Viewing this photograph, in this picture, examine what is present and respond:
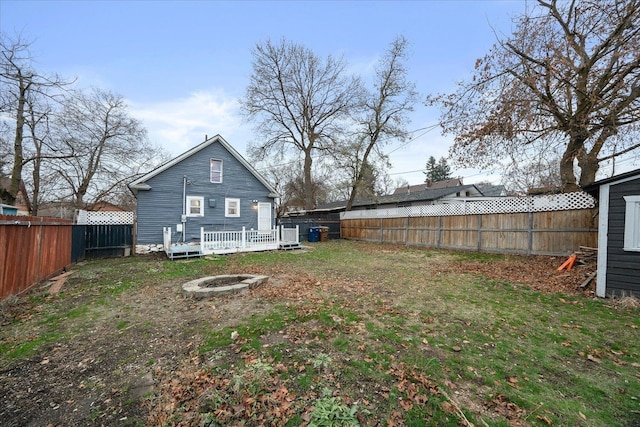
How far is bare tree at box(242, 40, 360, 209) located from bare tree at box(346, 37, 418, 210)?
220 cm

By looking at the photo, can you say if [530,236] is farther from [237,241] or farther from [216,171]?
[216,171]

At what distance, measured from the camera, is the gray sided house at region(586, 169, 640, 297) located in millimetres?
5297

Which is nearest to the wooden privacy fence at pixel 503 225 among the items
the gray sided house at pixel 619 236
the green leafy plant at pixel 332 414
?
the gray sided house at pixel 619 236

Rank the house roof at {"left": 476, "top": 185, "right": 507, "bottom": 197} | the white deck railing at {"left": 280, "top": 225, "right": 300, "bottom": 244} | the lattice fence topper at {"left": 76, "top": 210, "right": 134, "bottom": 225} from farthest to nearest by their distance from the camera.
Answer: the house roof at {"left": 476, "top": 185, "right": 507, "bottom": 197} < the white deck railing at {"left": 280, "top": 225, "right": 300, "bottom": 244} < the lattice fence topper at {"left": 76, "top": 210, "right": 134, "bottom": 225}

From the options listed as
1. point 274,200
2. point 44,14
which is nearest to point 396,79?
point 274,200

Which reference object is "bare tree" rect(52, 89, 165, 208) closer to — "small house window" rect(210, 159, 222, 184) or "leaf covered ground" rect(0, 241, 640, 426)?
"small house window" rect(210, 159, 222, 184)

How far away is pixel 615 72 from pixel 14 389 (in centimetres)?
1360

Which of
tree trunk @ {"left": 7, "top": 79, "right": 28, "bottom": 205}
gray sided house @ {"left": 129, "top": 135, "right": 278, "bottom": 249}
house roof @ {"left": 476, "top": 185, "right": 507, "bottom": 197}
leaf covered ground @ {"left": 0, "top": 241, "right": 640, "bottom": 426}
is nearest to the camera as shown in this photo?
leaf covered ground @ {"left": 0, "top": 241, "right": 640, "bottom": 426}

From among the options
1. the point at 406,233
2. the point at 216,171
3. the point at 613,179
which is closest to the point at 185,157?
the point at 216,171

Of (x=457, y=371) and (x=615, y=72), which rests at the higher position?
(x=615, y=72)

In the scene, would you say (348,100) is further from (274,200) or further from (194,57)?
(194,57)

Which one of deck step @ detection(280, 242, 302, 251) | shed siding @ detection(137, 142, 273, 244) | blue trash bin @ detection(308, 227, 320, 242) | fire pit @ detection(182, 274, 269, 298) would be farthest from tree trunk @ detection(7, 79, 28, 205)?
blue trash bin @ detection(308, 227, 320, 242)

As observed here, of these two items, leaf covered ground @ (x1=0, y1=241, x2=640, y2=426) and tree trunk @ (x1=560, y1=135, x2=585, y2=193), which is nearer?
leaf covered ground @ (x1=0, y1=241, x2=640, y2=426)

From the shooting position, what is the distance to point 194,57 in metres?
12.6
